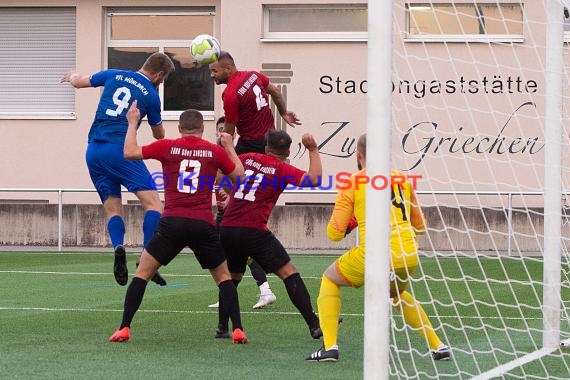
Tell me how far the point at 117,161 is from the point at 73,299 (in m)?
1.79

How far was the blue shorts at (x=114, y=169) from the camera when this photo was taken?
11.3m

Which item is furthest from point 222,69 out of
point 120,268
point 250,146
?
point 120,268

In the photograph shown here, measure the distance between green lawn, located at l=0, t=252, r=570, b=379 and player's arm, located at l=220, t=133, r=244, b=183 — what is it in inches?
45.8

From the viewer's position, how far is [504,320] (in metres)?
10.6

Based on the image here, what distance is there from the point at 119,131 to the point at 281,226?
1105cm

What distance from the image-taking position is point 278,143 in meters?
9.14

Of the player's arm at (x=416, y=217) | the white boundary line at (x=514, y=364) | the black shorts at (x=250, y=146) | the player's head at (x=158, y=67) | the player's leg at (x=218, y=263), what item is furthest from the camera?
the black shorts at (x=250, y=146)

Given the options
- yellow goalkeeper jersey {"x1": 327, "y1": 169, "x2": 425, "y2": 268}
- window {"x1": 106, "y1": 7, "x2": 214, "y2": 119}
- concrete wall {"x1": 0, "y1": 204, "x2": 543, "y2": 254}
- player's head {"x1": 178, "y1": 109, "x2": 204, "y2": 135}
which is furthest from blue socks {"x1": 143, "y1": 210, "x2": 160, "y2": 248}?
window {"x1": 106, "y1": 7, "x2": 214, "y2": 119}

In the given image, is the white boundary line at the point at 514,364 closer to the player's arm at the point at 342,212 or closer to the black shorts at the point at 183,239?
the player's arm at the point at 342,212

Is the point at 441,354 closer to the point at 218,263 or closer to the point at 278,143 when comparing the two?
the point at 218,263

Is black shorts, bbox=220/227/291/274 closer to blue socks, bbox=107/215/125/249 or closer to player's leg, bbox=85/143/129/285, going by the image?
player's leg, bbox=85/143/129/285

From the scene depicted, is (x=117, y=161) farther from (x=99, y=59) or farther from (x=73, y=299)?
(x=99, y=59)

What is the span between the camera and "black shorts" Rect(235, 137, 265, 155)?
440 inches

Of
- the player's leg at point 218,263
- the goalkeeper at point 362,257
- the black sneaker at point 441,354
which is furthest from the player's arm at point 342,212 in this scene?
the player's leg at point 218,263
